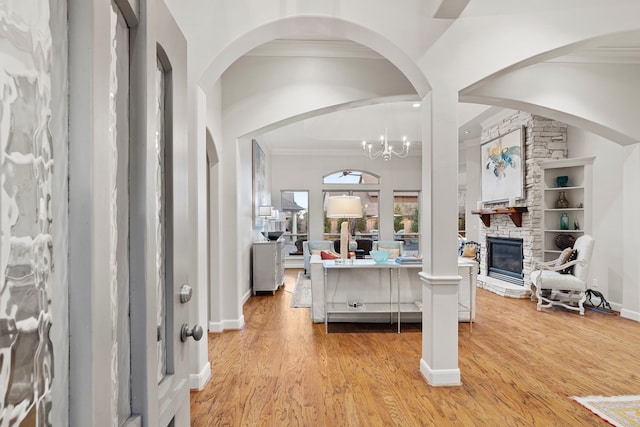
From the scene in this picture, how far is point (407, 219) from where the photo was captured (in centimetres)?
1041

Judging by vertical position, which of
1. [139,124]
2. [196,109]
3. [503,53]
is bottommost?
[139,124]

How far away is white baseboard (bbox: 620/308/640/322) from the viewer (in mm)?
4625

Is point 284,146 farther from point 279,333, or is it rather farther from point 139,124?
point 139,124

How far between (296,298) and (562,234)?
4506 millimetres

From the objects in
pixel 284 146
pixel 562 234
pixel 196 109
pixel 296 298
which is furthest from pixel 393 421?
pixel 284 146

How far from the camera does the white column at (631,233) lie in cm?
463

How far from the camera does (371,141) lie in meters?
8.41

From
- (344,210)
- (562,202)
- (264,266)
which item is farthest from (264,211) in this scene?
(562,202)

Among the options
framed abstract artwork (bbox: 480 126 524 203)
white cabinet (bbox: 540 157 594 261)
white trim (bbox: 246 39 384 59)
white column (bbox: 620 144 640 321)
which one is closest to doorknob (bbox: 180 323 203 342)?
white trim (bbox: 246 39 384 59)

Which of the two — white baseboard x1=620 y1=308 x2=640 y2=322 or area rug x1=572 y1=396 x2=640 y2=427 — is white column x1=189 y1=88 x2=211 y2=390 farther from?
white baseboard x1=620 y1=308 x2=640 y2=322

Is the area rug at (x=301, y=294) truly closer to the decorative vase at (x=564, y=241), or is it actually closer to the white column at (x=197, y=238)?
the white column at (x=197, y=238)

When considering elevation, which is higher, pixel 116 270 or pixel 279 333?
pixel 116 270

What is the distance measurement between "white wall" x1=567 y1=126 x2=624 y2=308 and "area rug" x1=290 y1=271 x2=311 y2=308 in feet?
14.2

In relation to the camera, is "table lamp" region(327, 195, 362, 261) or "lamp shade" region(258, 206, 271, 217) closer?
"table lamp" region(327, 195, 362, 261)
